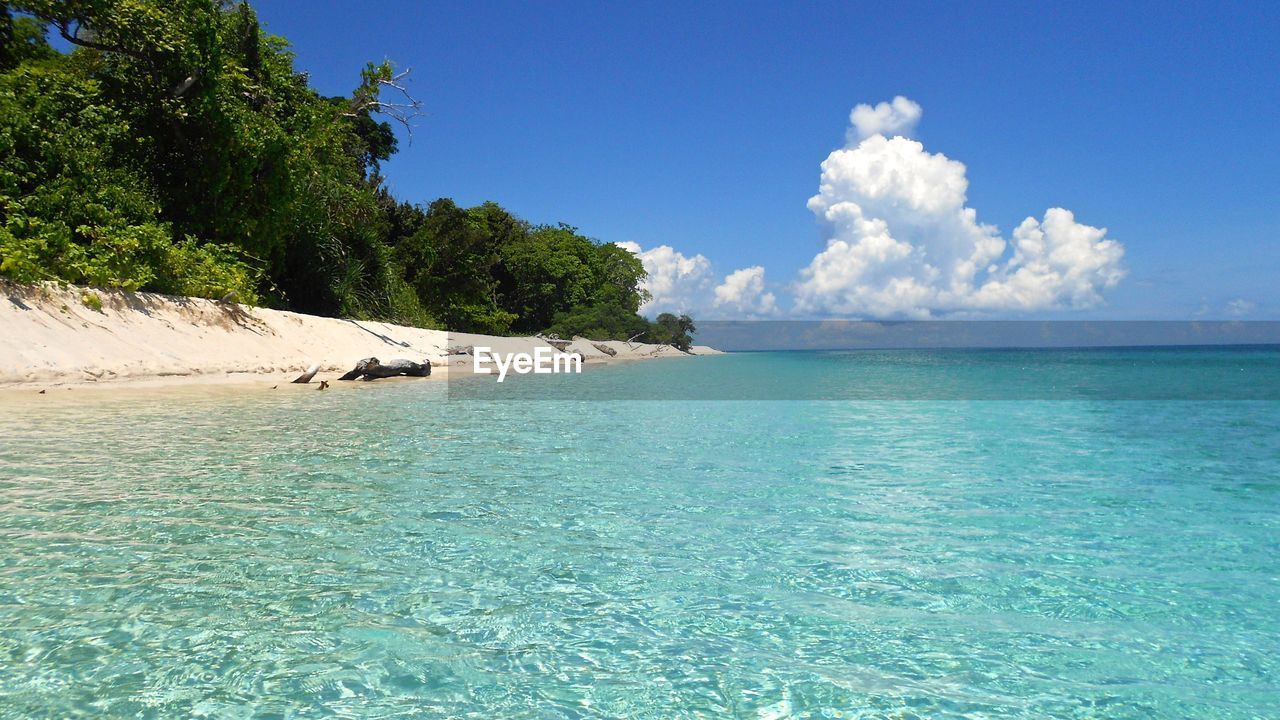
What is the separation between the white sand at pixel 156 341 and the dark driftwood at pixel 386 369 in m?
0.99

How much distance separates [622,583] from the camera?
13.3 ft

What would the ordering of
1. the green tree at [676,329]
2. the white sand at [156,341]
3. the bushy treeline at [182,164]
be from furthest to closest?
the green tree at [676,329] < the bushy treeline at [182,164] < the white sand at [156,341]

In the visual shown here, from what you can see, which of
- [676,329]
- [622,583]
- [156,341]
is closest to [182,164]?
Answer: [156,341]

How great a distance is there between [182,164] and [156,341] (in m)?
9.14

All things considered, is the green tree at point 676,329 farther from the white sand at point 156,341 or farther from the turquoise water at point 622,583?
the turquoise water at point 622,583

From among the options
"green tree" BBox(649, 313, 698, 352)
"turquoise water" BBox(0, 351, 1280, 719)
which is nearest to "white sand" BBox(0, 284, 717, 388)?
"turquoise water" BBox(0, 351, 1280, 719)

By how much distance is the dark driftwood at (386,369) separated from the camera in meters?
20.4

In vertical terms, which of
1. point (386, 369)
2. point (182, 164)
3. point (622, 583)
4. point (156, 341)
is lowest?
point (622, 583)

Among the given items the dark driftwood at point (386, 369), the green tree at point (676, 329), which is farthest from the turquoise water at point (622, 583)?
the green tree at point (676, 329)

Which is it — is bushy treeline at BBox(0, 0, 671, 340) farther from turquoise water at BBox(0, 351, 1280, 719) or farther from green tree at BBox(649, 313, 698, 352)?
green tree at BBox(649, 313, 698, 352)

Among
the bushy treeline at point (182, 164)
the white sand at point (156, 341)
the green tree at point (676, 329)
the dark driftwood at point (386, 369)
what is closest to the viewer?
the white sand at point (156, 341)

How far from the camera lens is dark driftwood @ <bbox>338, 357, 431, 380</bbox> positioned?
67.0 feet

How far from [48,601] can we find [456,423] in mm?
7636

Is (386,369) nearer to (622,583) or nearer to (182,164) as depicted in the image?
(182,164)
